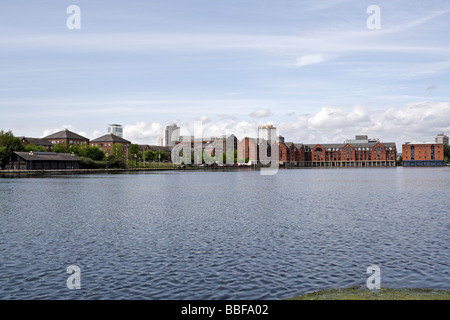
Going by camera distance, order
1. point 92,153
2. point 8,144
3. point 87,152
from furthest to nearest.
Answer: point 92,153
point 87,152
point 8,144

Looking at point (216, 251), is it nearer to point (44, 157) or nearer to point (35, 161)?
point (35, 161)

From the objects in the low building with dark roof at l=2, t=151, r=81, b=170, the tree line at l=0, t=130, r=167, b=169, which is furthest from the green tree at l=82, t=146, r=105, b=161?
the low building with dark roof at l=2, t=151, r=81, b=170

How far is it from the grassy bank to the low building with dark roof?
137 meters

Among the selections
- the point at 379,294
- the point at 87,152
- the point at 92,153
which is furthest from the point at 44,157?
the point at 379,294

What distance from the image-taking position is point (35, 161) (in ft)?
Answer: 453

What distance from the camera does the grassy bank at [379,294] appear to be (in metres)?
14.3

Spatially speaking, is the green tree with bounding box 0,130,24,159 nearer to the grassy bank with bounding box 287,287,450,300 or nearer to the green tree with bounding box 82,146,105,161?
the green tree with bounding box 82,146,105,161

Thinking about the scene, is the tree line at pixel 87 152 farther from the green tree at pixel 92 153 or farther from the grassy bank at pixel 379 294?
the grassy bank at pixel 379 294

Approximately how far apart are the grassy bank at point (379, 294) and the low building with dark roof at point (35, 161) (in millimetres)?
137255

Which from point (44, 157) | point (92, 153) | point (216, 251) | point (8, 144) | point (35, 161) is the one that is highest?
point (8, 144)

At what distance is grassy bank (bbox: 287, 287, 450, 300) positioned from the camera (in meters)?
14.3

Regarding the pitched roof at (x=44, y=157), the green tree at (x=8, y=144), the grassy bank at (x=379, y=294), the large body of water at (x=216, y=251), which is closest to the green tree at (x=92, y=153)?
the pitched roof at (x=44, y=157)

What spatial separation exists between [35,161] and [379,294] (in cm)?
14286
